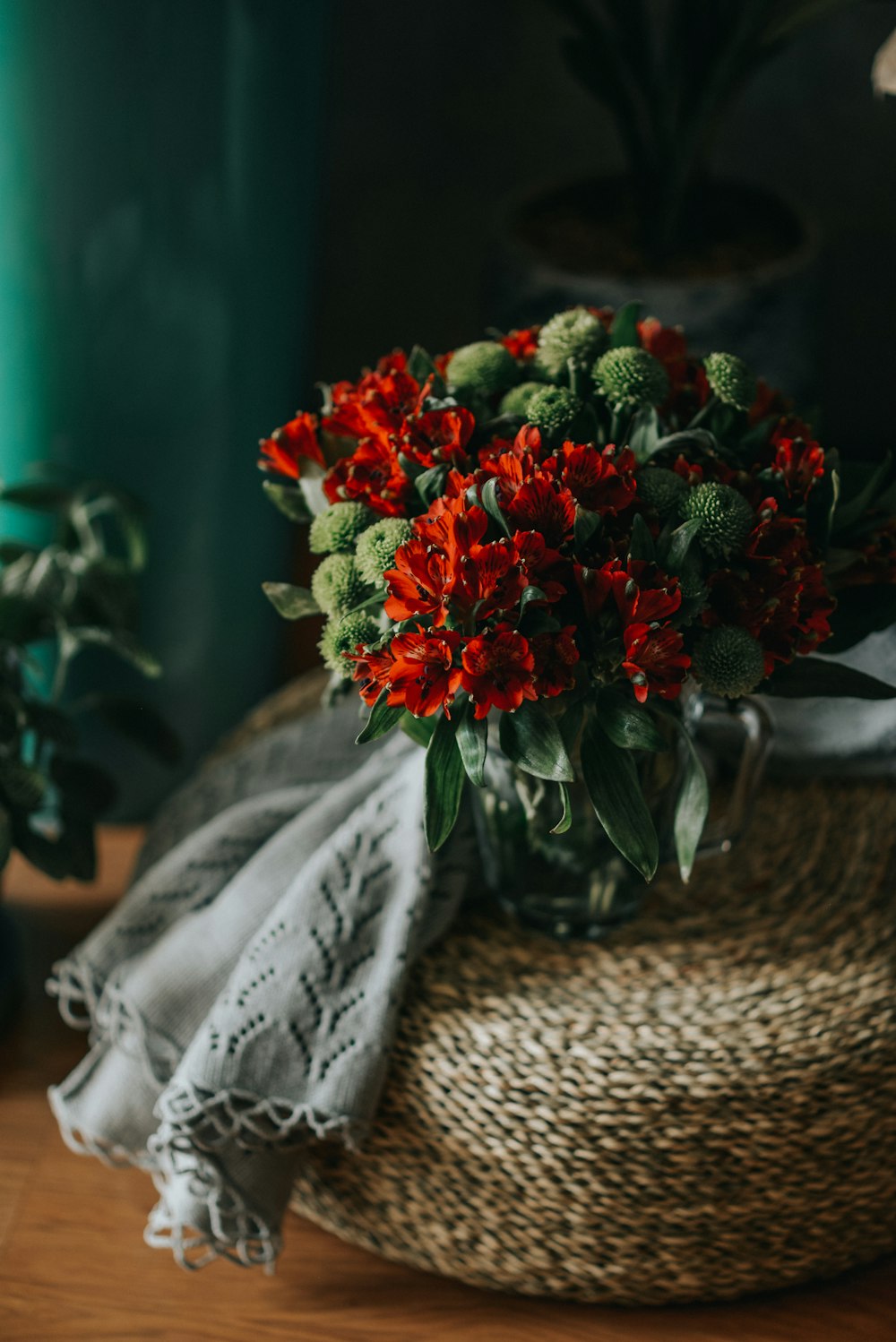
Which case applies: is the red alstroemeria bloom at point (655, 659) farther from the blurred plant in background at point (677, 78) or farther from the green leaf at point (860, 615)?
the blurred plant in background at point (677, 78)

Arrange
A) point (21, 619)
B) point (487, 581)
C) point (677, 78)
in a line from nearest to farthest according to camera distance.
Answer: point (487, 581), point (21, 619), point (677, 78)

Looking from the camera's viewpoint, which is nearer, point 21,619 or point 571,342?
point 571,342

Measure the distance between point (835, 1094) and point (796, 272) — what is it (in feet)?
2.77

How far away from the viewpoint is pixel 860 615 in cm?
77

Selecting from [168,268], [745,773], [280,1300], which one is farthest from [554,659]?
[168,268]

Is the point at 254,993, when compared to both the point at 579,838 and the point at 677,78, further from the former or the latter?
the point at 677,78

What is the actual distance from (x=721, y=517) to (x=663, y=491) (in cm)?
3

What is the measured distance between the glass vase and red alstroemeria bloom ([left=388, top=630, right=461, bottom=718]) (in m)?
0.18

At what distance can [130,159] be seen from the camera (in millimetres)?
1088

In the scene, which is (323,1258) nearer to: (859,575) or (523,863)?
(523,863)

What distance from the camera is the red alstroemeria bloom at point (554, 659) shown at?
0.65 m

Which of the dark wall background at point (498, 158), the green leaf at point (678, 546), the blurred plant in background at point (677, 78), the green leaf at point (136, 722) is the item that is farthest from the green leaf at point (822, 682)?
the dark wall background at point (498, 158)

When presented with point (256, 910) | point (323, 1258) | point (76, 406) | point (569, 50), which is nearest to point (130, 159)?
point (76, 406)

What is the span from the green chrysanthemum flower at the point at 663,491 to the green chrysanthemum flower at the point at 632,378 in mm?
51
